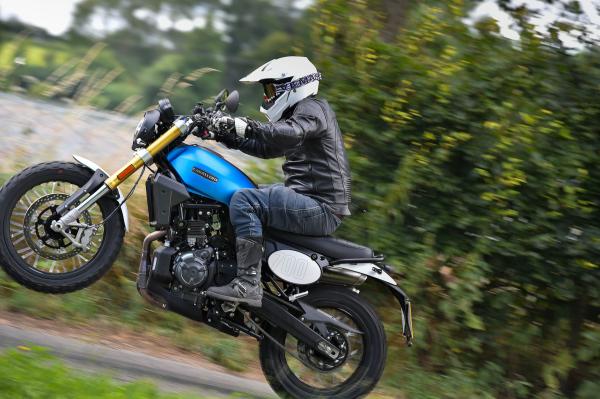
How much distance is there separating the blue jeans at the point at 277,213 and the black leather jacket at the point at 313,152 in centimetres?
11

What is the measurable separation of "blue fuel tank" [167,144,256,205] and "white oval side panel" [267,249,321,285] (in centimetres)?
48

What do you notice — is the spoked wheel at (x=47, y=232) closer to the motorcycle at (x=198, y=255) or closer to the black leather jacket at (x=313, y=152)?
the motorcycle at (x=198, y=255)

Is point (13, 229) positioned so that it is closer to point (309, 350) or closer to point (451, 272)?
point (309, 350)

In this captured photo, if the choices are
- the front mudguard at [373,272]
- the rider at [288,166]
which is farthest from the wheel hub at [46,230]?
the front mudguard at [373,272]

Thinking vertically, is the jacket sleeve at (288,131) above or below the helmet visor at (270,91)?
below

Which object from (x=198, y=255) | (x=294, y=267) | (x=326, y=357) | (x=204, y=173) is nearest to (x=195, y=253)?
(x=198, y=255)

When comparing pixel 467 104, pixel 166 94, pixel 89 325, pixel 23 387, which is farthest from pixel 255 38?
pixel 23 387

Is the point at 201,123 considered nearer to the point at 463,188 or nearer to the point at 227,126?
the point at 227,126

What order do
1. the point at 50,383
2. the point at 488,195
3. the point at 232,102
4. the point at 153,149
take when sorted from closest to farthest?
the point at 50,383
the point at 232,102
the point at 153,149
the point at 488,195

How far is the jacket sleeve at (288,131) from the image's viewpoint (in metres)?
5.74

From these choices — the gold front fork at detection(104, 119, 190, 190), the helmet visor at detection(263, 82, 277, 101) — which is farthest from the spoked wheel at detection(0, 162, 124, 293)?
the helmet visor at detection(263, 82, 277, 101)

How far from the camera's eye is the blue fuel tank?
5820 millimetres

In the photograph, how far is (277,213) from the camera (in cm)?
588

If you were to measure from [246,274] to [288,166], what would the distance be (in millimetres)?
821
